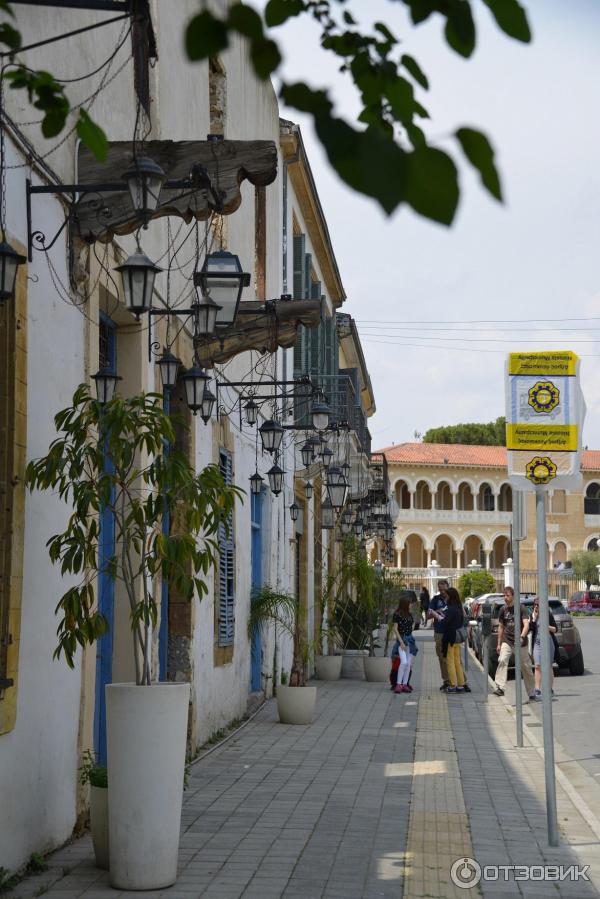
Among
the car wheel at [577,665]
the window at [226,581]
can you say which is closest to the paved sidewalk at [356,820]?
the window at [226,581]

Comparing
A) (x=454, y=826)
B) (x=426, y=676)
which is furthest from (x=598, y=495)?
(x=454, y=826)

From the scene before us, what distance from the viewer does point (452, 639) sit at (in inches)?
744

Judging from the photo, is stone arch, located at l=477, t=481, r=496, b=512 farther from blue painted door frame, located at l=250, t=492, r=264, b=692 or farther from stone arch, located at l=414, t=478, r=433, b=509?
blue painted door frame, located at l=250, t=492, r=264, b=692

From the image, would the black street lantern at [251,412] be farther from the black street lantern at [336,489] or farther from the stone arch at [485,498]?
the stone arch at [485,498]

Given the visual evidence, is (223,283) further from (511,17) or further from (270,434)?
(511,17)

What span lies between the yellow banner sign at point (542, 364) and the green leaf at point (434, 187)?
660 centimetres

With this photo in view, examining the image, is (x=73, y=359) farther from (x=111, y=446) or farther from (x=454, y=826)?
(x=454, y=826)

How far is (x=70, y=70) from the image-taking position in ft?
25.5

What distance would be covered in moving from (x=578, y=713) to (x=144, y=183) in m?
12.1

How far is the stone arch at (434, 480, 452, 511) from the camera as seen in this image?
87.6 meters

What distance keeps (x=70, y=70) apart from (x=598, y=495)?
290 ft

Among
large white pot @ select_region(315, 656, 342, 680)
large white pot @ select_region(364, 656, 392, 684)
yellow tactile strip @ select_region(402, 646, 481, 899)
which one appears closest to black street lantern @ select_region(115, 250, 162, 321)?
yellow tactile strip @ select_region(402, 646, 481, 899)

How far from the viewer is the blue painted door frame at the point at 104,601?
8961mm

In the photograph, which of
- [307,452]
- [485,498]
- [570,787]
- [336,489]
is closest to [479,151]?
[570,787]
